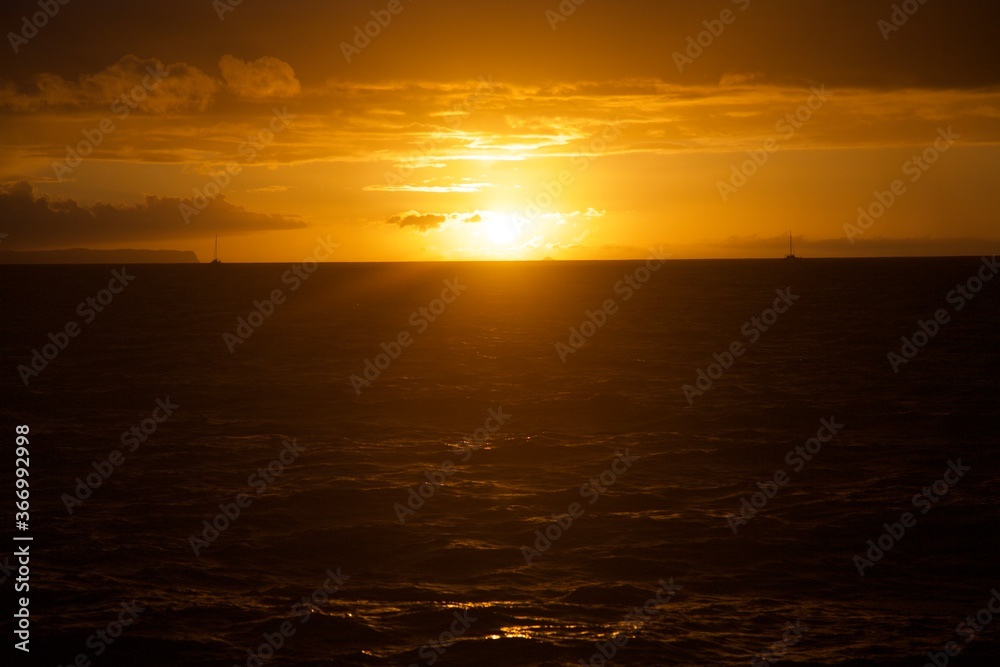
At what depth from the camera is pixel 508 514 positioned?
20.6 m

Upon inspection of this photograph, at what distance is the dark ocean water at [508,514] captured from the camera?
1390 cm

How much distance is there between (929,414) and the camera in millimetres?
33719

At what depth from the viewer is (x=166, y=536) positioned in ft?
61.4

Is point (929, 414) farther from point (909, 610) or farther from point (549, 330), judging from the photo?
point (549, 330)

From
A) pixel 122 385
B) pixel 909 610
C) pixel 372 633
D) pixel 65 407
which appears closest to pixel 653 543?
pixel 909 610

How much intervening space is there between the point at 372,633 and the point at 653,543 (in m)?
7.12

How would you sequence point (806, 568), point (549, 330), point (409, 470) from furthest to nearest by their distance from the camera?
point (549, 330) → point (409, 470) → point (806, 568)

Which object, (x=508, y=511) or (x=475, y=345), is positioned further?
(x=475, y=345)

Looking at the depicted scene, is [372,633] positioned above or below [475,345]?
below

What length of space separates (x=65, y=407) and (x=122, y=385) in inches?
251

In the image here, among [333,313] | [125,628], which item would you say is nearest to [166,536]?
[125,628]

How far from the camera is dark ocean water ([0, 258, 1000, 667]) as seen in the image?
13.9m

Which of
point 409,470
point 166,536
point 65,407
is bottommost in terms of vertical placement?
point 166,536

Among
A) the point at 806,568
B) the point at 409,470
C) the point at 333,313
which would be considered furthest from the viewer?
the point at 333,313
